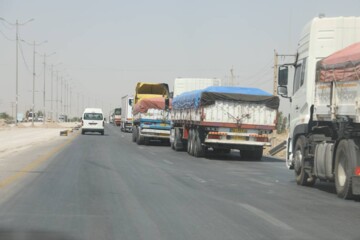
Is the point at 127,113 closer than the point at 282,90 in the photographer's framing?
No

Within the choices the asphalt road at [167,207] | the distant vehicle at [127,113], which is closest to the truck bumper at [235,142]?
the asphalt road at [167,207]

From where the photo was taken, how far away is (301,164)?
46.8 feet

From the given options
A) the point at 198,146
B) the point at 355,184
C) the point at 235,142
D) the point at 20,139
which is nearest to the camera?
the point at 355,184

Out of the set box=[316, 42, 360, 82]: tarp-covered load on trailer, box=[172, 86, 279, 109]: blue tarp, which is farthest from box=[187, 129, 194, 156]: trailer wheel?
box=[316, 42, 360, 82]: tarp-covered load on trailer

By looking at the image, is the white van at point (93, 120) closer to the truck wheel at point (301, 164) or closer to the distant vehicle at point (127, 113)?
the distant vehicle at point (127, 113)

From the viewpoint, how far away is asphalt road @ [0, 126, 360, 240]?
7.92 meters

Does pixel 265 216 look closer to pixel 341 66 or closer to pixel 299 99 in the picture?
pixel 341 66

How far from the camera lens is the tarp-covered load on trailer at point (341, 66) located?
455 inches

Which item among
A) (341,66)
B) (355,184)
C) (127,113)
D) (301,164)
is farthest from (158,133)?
(127,113)

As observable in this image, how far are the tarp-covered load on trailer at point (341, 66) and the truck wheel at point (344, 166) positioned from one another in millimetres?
1381

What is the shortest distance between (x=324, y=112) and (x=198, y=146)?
11742mm

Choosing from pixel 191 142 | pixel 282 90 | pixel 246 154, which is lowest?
pixel 246 154

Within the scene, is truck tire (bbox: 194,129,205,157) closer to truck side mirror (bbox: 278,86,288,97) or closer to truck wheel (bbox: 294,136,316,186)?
truck side mirror (bbox: 278,86,288,97)

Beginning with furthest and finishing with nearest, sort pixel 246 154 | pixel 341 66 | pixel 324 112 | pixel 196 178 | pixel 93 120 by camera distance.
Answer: pixel 93 120 → pixel 246 154 → pixel 196 178 → pixel 324 112 → pixel 341 66
